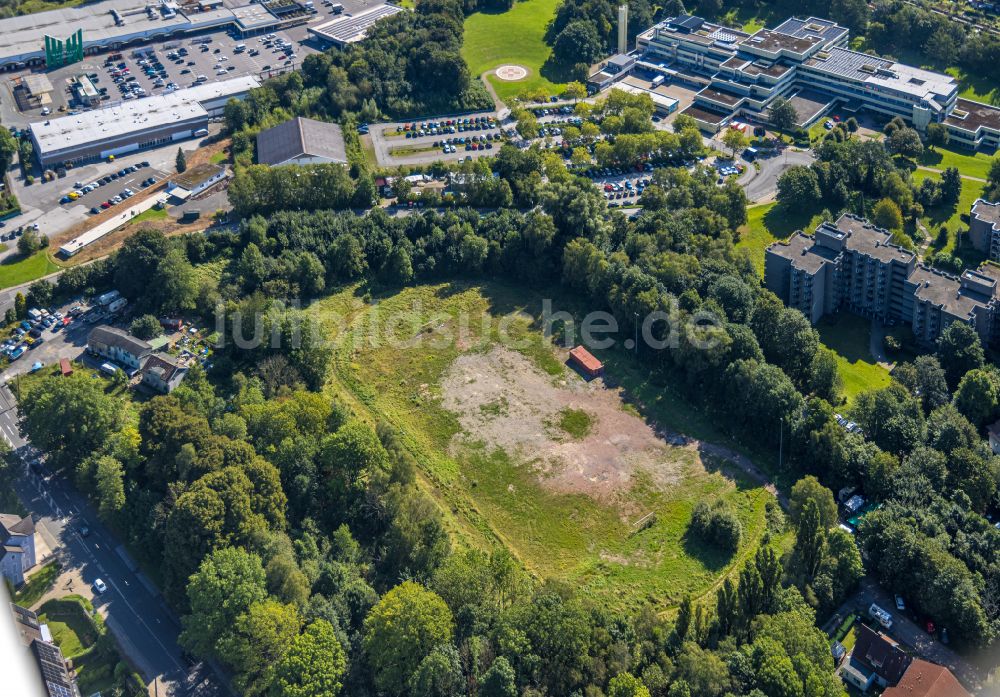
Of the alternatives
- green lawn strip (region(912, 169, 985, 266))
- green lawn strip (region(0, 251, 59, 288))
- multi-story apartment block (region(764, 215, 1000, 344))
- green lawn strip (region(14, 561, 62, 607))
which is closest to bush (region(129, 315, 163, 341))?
green lawn strip (region(0, 251, 59, 288))

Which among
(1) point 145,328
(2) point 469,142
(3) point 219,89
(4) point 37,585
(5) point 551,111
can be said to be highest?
(3) point 219,89

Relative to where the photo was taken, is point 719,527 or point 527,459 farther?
point 527,459

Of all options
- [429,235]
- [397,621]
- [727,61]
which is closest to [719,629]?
[397,621]

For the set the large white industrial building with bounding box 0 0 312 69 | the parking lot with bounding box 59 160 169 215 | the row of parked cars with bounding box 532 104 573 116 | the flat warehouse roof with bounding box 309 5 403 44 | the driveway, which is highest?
the large white industrial building with bounding box 0 0 312 69

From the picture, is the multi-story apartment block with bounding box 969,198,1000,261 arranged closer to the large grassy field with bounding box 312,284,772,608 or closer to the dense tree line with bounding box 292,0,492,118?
the large grassy field with bounding box 312,284,772,608

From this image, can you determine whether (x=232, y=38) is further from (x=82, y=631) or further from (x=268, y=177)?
(x=82, y=631)

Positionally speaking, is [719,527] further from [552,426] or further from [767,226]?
[767,226]

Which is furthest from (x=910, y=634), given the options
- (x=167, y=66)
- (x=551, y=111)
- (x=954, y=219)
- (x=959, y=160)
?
(x=167, y=66)
